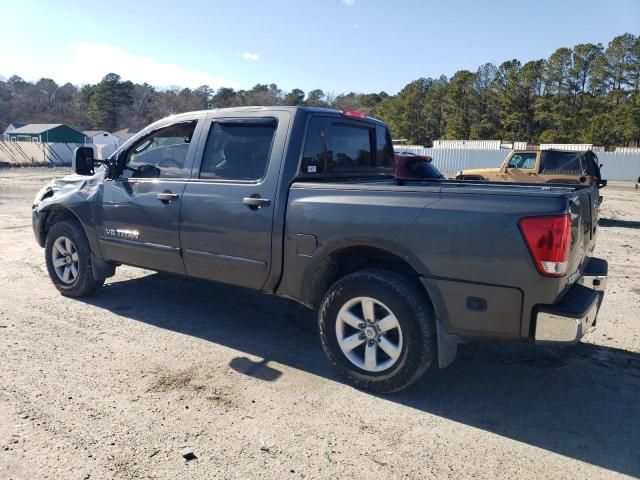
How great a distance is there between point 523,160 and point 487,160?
2673 centimetres

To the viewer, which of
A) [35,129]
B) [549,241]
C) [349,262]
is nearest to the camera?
[549,241]

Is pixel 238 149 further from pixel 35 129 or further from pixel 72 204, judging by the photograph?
pixel 35 129

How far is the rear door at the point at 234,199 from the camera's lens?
13.4 feet

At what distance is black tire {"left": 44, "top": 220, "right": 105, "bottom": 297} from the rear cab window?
2.78 meters

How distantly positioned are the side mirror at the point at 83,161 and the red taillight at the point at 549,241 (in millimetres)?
4292

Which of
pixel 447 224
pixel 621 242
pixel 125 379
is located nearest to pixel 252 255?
pixel 125 379

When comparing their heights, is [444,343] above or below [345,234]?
below

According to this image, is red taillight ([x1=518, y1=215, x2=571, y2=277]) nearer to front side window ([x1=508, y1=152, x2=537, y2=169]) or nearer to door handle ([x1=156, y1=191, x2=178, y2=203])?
door handle ([x1=156, y1=191, x2=178, y2=203])

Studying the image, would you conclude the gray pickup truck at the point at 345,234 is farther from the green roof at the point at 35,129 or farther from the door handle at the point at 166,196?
the green roof at the point at 35,129

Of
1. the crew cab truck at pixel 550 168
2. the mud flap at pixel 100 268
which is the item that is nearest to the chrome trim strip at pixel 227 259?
the mud flap at pixel 100 268

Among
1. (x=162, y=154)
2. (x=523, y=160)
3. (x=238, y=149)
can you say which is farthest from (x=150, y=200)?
(x=523, y=160)

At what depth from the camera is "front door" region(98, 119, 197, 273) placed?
4.68m

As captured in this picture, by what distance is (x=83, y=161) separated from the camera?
5.36 metres

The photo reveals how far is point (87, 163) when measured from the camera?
5.40 meters
